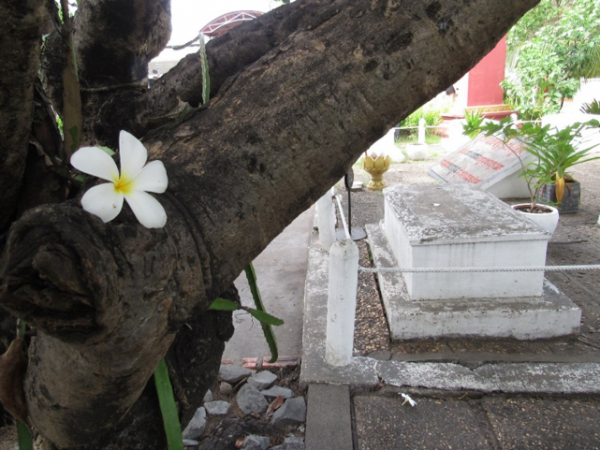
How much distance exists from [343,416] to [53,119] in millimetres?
2069

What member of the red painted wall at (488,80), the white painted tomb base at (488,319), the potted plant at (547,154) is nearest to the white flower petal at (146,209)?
the white painted tomb base at (488,319)

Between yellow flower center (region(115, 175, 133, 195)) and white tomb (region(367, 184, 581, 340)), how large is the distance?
2.64 metres

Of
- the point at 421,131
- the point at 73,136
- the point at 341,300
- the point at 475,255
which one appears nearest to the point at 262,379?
the point at 341,300

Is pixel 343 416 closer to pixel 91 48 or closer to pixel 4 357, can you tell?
pixel 4 357

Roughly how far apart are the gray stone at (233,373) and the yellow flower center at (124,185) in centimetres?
241

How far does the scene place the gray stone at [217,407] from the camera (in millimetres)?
2629

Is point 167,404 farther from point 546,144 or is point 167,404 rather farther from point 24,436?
point 546,144

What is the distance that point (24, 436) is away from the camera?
3.65 ft

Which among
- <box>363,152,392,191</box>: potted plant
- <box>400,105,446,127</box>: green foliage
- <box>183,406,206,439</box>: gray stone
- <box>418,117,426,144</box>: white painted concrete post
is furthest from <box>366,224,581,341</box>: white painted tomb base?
<box>400,105,446,127</box>: green foliage

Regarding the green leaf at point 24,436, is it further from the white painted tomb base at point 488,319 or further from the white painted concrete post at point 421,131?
the white painted concrete post at point 421,131

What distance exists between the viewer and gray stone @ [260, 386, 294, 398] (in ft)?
9.00

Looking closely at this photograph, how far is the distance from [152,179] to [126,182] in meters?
0.04

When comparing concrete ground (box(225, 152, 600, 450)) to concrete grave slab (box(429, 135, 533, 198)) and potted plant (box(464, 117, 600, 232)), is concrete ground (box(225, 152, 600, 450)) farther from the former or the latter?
concrete grave slab (box(429, 135, 533, 198))

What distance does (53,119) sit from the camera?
982 mm
